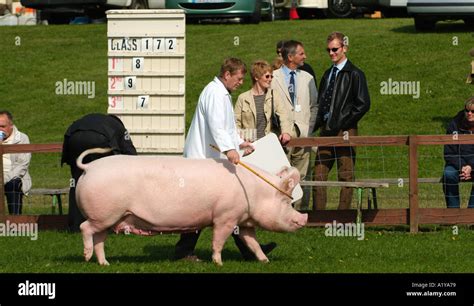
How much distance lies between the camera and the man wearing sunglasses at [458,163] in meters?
16.3

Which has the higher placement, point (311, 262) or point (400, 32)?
point (400, 32)

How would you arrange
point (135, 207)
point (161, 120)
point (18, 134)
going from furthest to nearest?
point (161, 120), point (18, 134), point (135, 207)

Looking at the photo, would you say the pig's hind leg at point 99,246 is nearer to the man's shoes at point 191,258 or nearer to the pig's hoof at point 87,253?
the pig's hoof at point 87,253

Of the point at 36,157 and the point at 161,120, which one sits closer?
the point at 161,120

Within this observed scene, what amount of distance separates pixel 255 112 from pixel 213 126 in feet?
10.7

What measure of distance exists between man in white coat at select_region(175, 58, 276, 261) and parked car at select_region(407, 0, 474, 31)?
14.2 meters

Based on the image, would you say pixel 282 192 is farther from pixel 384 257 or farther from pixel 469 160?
pixel 469 160

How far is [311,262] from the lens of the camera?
13359 millimetres

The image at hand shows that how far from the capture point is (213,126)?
13.0m

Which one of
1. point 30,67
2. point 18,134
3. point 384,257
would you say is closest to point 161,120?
point 18,134

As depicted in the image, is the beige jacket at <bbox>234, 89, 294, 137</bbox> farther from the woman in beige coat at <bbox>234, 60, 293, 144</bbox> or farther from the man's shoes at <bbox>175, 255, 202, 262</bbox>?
the man's shoes at <bbox>175, 255, 202, 262</bbox>

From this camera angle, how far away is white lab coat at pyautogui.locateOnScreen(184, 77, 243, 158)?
13.0 m

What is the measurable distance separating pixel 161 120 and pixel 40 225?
308cm

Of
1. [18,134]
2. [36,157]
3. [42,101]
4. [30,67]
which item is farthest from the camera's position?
[30,67]
